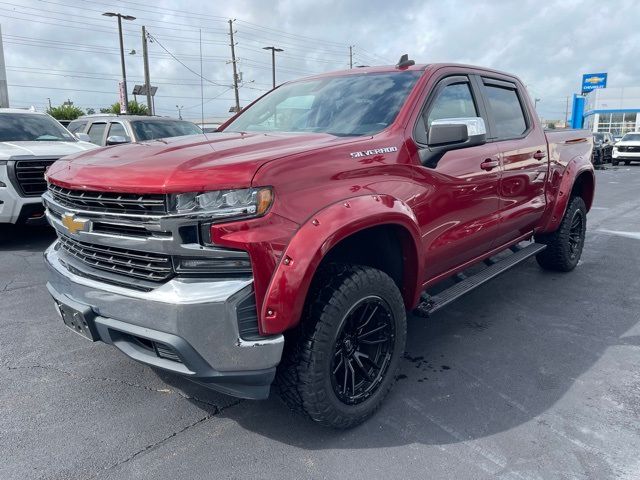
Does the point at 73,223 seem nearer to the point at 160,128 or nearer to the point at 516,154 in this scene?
the point at 516,154

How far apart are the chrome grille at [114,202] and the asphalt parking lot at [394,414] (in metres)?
1.15

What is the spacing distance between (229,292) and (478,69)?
2.91 metres

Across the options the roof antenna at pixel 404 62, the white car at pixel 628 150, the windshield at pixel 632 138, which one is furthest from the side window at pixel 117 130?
the windshield at pixel 632 138

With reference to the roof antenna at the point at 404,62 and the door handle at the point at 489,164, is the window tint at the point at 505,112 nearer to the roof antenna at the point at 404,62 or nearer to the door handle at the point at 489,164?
the door handle at the point at 489,164

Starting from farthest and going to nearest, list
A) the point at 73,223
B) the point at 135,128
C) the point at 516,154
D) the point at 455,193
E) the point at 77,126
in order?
the point at 77,126
the point at 135,128
the point at 516,154
the point at 455,193
the point at 73,223

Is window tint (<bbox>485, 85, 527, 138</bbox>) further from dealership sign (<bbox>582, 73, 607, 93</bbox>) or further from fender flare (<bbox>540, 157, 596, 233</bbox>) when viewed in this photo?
dealership sign (<bbox>582, 73, 607, 93</bbox>)

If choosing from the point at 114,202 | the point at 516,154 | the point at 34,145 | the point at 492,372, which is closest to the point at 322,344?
the point at 114,202

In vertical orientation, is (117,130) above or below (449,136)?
above

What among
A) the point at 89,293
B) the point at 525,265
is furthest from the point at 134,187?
the point at 525,265

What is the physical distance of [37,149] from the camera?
6.32 m

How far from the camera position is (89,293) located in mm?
2434

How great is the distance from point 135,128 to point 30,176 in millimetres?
3336

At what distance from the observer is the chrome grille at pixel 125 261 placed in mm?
2244

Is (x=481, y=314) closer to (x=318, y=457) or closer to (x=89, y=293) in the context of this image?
(x=318, y=457)
